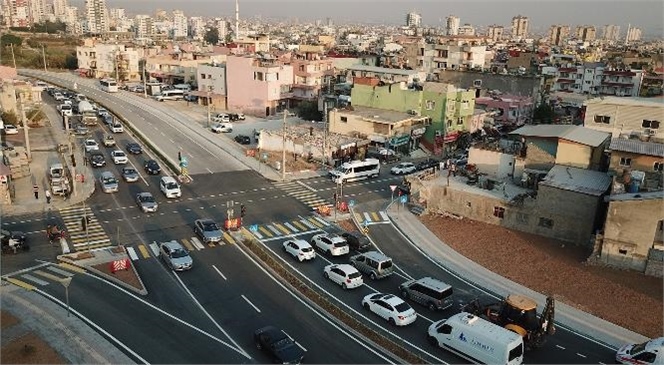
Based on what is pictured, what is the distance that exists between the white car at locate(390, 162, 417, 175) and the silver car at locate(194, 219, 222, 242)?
901 inches

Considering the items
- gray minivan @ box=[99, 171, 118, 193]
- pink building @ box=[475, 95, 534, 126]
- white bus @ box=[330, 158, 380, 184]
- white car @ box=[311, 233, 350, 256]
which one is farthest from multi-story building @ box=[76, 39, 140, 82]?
white car @ box=[311, 233, 350, 256]

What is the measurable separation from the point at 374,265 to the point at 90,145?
4085cm

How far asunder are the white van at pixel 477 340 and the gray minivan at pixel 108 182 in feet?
105

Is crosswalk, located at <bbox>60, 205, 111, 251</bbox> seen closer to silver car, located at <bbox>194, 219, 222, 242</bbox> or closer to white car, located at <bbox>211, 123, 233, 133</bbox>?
silver car, located at <bbox>194, 219, 222, 242</bbox>

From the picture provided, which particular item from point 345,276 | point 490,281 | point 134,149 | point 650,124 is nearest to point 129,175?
point 134,149

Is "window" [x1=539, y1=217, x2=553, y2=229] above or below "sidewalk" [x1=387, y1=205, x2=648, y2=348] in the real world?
above

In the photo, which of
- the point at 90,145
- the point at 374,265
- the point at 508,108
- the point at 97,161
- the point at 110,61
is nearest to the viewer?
the point at 374,265

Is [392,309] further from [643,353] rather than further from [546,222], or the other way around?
[546,222]

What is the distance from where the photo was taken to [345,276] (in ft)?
93.1

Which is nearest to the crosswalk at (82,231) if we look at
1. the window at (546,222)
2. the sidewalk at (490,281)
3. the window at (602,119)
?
the sidewalk at (490,281)

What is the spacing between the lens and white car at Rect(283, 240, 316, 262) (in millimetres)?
31922

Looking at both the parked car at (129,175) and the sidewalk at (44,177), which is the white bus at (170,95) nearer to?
the sidewalk at (44,177)

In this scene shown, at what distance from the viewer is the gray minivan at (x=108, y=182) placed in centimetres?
4419

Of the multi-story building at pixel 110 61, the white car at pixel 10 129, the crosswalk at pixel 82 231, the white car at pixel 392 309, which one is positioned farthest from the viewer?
the multi-story building at pixel 110 61
